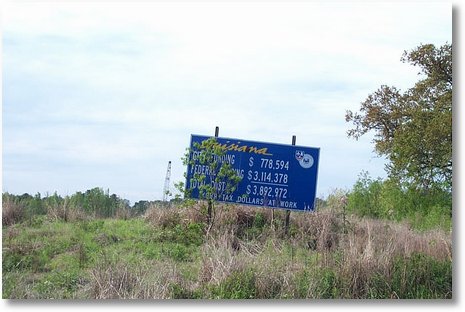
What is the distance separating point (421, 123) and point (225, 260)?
34.0 ft

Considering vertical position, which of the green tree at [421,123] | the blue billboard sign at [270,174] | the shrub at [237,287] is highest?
the green tree at [421,123]

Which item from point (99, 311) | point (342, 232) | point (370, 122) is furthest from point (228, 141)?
point (370, 122)

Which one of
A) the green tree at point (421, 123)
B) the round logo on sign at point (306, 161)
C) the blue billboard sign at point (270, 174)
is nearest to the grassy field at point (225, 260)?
the blue billboard sign at point (270, 174)

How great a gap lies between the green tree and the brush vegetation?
3974mm

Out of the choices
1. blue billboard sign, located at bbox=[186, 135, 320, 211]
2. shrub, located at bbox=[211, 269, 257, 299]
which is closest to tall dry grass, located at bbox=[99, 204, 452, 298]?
shrub, located at bbox=[211, 269, 257, 299]

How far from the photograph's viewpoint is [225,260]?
8328 millimetres

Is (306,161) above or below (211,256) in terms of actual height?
above

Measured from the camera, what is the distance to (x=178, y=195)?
12.2 m

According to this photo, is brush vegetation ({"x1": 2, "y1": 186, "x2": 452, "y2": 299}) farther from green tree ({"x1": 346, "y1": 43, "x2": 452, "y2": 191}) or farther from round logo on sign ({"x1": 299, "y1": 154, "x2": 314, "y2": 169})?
green tree ({"x1": 346, "y1": 43, "x2": 452, "y2": 191})

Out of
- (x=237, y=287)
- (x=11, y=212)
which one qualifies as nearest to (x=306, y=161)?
(x=237, y=287)

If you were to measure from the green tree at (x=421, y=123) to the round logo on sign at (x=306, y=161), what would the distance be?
5634 mm

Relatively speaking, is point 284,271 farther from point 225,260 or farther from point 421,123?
point 421,123

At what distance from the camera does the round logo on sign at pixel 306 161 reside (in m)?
11.9

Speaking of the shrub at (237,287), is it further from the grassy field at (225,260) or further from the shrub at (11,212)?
the shrub at (11,212)
